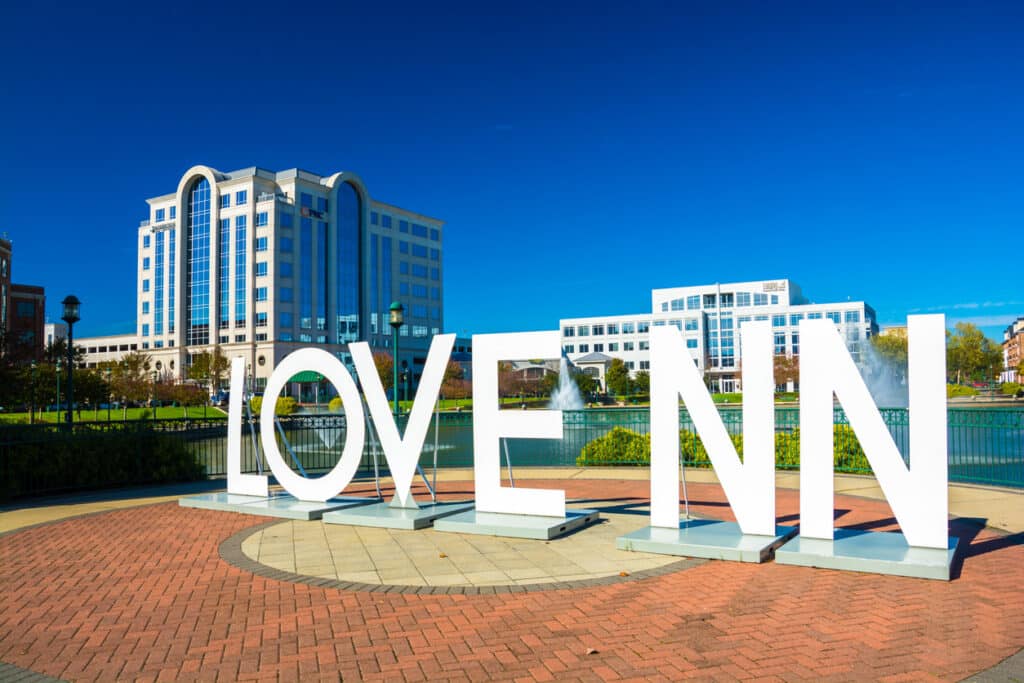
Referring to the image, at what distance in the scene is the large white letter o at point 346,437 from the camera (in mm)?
11109

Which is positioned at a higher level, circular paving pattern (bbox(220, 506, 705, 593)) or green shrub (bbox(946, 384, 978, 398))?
circular paving pattern (bbox(220, 506, 705, 593))

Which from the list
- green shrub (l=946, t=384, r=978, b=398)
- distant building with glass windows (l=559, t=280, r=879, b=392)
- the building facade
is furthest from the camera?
distant building with glass windows (l=559, t=280, r=879, b=392)

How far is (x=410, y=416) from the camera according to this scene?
10.7 metres

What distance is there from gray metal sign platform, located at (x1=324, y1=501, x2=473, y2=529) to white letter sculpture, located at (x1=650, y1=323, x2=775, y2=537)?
11.1 ft

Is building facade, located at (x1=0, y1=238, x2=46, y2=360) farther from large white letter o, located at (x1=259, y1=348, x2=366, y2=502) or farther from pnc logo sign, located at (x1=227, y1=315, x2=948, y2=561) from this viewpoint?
pnc logo sign, located at (x1=227, y1=315, x2=948, y2=561)

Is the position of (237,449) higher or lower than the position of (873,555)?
higher

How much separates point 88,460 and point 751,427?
12931 mm

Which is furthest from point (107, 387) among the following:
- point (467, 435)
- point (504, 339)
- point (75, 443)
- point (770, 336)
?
point (770, 336)

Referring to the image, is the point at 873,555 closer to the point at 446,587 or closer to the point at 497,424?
the point at 446,587

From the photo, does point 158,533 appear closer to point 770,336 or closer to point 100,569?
point 100,569

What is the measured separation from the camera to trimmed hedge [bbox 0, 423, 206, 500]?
45.1 ft

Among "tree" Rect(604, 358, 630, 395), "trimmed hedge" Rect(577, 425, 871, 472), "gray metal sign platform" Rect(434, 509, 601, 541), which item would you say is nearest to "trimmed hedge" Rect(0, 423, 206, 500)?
"gray metal sign platform" Rect(434, 509, 601, 541)

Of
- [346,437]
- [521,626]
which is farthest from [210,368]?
[521,626]

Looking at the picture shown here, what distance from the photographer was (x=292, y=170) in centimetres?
8019
